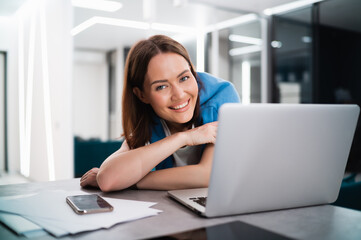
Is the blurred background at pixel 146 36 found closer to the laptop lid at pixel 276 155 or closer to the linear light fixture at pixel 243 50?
the linear light fixture at pixel 243 50

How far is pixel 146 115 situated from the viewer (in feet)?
5.18

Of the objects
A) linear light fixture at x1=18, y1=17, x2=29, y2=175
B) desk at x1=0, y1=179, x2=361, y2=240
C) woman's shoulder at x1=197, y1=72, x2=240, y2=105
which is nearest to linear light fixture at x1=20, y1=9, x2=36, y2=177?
linear light fixture at x1=18, y1=17, x2=29, y2=175

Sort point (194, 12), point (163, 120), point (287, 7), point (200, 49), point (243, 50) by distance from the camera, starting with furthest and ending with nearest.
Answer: point (243, 50) → point (200, 49) → point (287, 7) → point (194, 12) → point (163, 120)

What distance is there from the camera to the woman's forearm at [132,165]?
1114mm

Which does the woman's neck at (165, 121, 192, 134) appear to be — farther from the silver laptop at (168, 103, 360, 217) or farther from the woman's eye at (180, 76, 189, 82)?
the silver laptop at (168, 103, 360, 217)

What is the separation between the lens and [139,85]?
1449mm

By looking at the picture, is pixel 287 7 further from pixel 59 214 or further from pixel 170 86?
pixel 59 214

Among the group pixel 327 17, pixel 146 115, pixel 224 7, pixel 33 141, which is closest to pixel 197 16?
pixel 224 7

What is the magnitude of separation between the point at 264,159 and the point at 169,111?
2.16 feet

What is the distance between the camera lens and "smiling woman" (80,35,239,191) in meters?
1.16

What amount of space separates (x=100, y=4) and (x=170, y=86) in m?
4.05

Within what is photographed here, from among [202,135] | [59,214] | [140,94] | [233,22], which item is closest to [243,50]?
[233,22]

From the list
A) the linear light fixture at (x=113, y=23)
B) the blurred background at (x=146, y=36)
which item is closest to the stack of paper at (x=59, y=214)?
the blurred background at (x=146, y=36)

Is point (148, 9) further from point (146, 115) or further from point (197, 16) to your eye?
point (146, 115)
